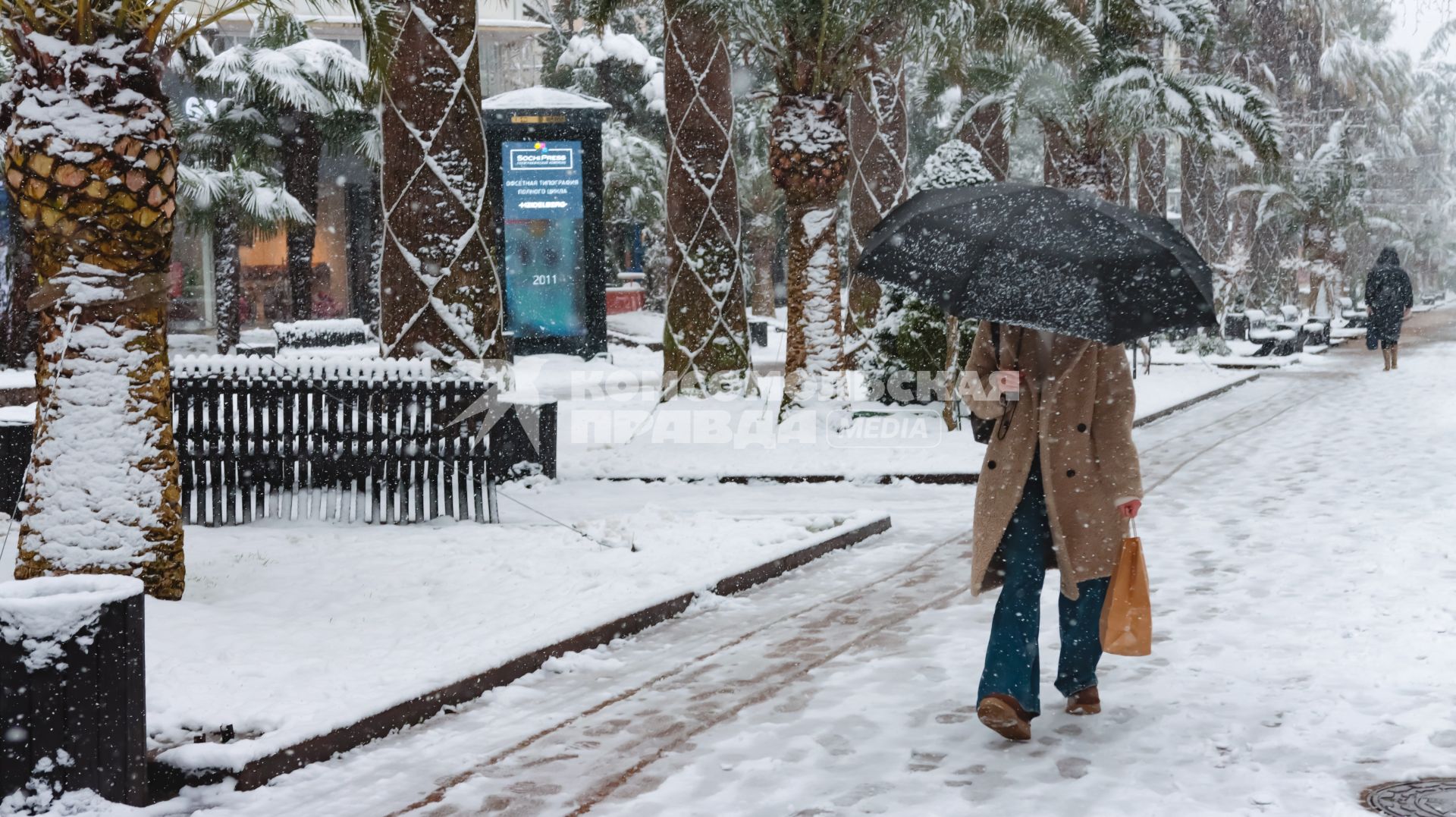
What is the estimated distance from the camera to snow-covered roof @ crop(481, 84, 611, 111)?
90.8ft

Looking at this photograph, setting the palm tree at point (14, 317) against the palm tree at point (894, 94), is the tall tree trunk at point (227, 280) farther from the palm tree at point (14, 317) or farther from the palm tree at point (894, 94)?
the palm tree at point (894, 94)

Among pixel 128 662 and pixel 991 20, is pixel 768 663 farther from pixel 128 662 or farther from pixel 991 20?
pixel 991 20

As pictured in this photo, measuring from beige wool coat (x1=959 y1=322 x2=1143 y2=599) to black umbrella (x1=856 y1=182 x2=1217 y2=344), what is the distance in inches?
10.7

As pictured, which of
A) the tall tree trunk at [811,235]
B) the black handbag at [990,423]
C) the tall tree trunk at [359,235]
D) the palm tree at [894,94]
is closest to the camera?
the black handbag at [990,423]

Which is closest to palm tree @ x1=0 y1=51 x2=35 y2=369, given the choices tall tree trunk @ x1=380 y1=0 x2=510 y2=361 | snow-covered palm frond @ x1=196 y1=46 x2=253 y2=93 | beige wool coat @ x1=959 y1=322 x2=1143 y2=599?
snow-covered palm frond @ x1=196 y1=46 x2=253 y2=93

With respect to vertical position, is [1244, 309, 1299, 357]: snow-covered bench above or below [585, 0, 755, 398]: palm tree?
below

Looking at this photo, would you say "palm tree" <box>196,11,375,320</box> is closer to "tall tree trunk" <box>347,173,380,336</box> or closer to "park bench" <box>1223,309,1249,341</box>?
"tall tree trunk" <box>347,173,380,336</box>

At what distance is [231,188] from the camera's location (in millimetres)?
28250

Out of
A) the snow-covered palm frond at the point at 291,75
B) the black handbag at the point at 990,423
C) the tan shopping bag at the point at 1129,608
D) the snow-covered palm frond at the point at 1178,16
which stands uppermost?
the snow-covered palm frond at the point at 1178,16

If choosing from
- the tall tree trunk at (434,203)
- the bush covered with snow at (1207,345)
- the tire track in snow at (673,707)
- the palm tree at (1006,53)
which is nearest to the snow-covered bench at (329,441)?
the tall tree trunk at (434,203)

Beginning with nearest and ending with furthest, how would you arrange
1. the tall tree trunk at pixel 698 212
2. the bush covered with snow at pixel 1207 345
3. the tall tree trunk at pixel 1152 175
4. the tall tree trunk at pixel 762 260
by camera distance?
the tall tree trunk at pixel 698 212, the bush covered with snow at pixel 1207 345, the tall tree trunk at pixel 1152 175, the tall tree trunk at pixel 762 260

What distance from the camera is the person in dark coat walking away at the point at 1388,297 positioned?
28016mm

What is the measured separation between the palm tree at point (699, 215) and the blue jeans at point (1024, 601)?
13553 millimetres

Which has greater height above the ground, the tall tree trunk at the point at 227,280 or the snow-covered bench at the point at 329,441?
the tall tree trunk at the point at 227,280
